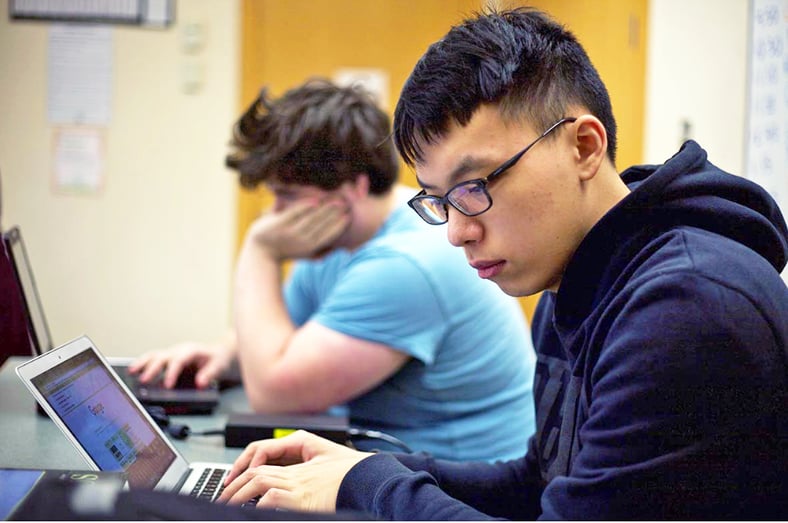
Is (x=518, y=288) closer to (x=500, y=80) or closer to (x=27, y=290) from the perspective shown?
(x=500, y=80)

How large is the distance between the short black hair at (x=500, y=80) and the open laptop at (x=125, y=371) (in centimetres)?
76

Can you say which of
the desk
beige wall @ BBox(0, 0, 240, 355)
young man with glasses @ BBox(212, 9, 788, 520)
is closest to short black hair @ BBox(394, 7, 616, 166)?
young man with glasses @ BBox(212, 9, 788, 520)

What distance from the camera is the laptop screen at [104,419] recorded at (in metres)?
0.96

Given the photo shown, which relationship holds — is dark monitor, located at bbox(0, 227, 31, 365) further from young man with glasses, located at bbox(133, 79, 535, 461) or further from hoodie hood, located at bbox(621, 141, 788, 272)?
hoodie hood, located at bbox(621, 141, 788, 272)

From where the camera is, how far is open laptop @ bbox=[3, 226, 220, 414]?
1.37 m

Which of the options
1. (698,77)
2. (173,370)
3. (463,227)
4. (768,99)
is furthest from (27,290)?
(698,77)

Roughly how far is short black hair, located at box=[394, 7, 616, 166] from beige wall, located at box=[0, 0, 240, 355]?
2.29m

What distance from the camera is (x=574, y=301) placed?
0.90m

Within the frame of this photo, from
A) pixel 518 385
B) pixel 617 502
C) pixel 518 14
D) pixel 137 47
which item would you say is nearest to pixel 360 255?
pixel 518 385

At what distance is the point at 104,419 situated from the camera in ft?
3.36

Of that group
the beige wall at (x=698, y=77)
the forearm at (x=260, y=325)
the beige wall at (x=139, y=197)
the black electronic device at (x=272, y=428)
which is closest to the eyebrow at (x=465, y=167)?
the black electronic device at (x=272, y=428)

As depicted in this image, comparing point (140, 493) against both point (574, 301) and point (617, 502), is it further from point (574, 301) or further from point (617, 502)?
point (574, 301)

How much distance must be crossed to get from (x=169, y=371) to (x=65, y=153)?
182 cm

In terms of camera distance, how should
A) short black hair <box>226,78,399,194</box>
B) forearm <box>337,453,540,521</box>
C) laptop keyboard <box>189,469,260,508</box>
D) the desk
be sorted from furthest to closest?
short black hair <box>226,78,399,194</box>
the desk
laptop keyboard <box>189,469,260,508</box>
forearm <box>337,453,540,521</box>
